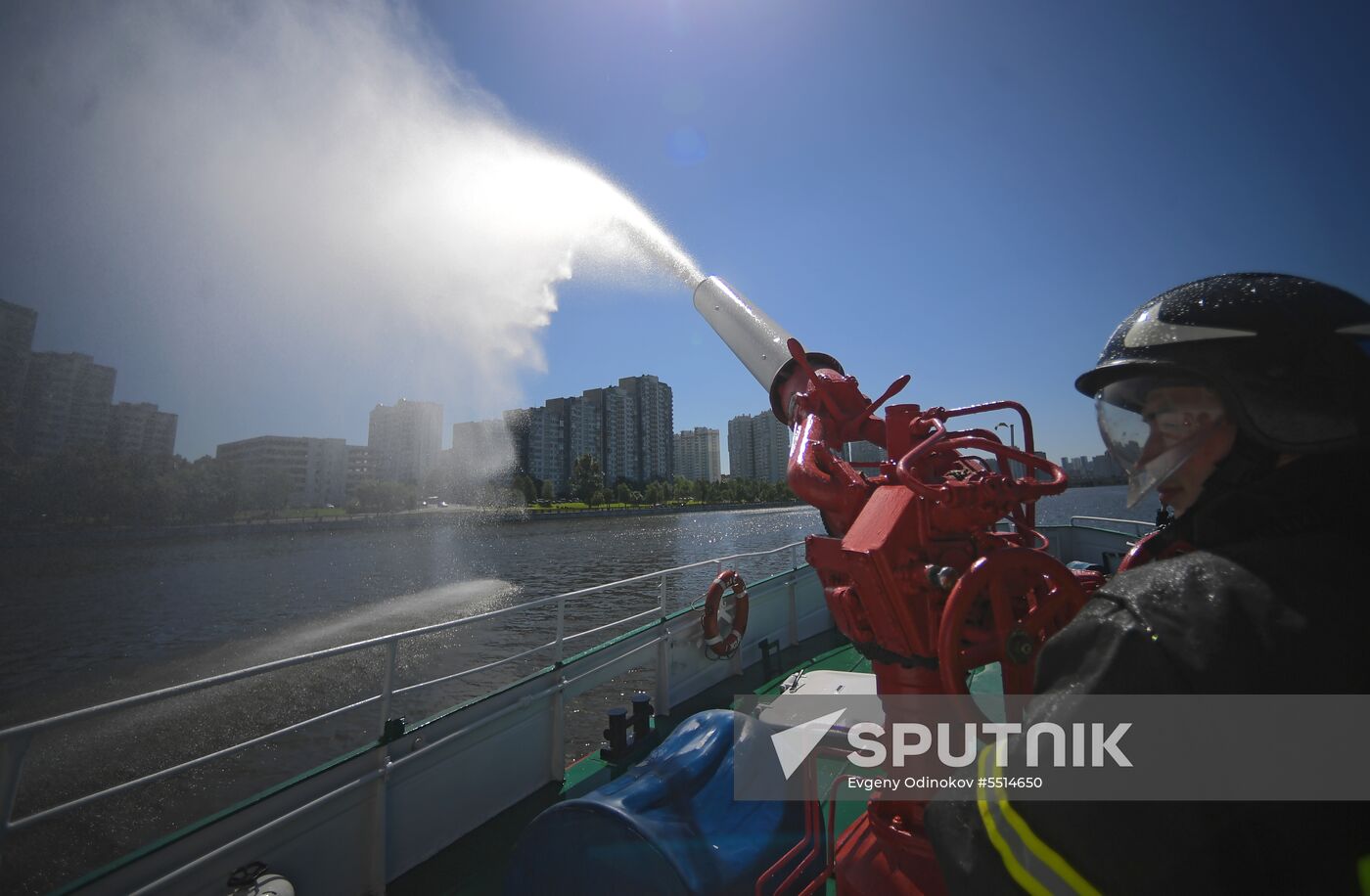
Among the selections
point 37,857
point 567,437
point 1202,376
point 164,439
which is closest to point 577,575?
point 37,857

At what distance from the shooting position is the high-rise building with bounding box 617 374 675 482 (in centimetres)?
13012

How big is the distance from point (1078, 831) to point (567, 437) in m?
122

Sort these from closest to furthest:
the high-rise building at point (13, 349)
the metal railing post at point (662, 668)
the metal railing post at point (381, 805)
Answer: the metal railing post at point (381, 805) < the metal railing post at point (662, 668) < the high-rise building at point (13, 349)

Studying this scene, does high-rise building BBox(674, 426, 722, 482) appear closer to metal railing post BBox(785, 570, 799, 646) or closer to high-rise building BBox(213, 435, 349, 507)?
high-rise building BBox(213, 435, 349, 507)

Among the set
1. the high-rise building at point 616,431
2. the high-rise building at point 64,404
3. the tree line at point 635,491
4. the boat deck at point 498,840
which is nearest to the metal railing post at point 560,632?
the boat deck at point 498,840

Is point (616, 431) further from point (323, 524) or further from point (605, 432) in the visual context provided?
point (323, 524)

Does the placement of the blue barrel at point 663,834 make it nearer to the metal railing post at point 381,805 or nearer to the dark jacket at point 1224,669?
the metal railing post at point 381,805

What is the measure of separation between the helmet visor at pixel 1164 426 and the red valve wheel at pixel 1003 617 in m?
1.05

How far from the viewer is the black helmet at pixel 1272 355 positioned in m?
1.01

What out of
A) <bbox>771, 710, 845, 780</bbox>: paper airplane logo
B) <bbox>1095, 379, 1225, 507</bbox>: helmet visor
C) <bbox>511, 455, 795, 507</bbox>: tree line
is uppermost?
<bbox>511, 455, 795, 507</bbox>: tree line

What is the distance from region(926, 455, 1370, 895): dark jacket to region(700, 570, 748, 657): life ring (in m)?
6.15

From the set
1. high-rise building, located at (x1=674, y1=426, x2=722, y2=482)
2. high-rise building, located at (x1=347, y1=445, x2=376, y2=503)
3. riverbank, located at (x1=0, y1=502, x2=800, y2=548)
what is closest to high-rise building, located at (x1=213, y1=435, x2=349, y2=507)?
high-rise building, located at (x1=347, y1=445, x2=376, y2=503)

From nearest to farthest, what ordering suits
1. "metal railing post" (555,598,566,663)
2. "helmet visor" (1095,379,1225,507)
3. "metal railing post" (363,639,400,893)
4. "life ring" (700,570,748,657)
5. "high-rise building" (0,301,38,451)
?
"helmet visor" (1095,379,1225,507), "metal railing post" (363,639,400,893), "metal railing post" (555,598,566,663), "life ring" (700,570,748,657), "high-rise building" (0,301,38,451)

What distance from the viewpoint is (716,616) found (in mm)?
7145
